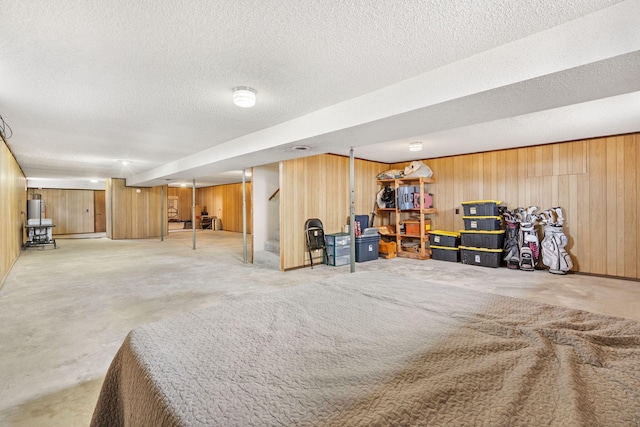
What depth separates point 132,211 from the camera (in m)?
11.4

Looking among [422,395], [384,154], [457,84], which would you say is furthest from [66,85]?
[384,154]

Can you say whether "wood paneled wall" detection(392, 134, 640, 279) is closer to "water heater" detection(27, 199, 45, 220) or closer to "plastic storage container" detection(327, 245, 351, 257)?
"plastic storage container" detection(327, 245, 351, 257)

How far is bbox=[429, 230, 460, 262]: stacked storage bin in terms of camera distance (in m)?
6.35

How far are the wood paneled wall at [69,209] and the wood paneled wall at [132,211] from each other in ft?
9.93

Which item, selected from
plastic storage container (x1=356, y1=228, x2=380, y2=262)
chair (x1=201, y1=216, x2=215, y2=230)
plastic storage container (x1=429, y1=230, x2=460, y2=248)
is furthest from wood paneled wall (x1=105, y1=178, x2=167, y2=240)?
plastic storage container (x1=429, y1=230, x2=460, y2=248)

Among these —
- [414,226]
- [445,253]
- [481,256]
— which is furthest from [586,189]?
[414,226]

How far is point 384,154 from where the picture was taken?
21.9ft

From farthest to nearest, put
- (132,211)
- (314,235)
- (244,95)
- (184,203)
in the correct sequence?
(184,203) → (132,211) → (314,235) → (244,95)

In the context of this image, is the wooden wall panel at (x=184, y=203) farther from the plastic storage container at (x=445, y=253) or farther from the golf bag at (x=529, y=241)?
the golf bag at (x=529, y=241)

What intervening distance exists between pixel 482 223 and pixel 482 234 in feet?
0.71

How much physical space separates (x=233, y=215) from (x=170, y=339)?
512 inches

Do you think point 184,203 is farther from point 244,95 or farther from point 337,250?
point 244,95

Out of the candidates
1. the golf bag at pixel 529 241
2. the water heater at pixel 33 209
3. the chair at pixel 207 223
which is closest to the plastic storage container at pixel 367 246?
the golf bag at pixel 529 241

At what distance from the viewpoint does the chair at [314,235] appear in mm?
5867
